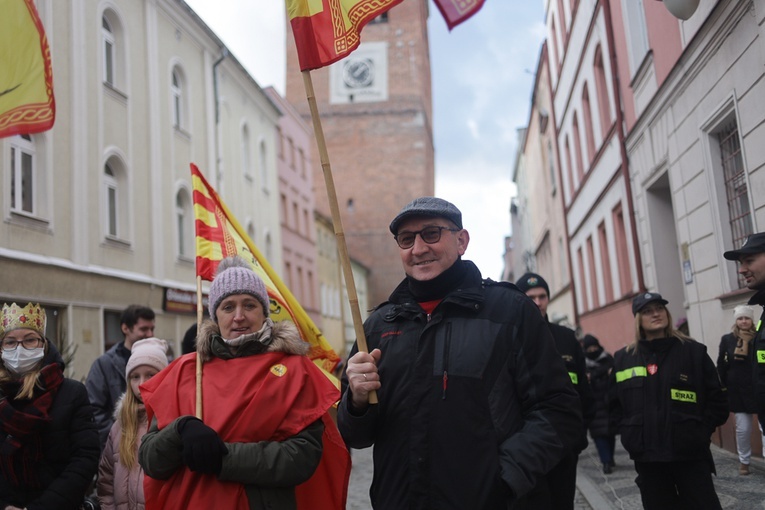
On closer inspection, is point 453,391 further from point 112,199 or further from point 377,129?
point 377,129

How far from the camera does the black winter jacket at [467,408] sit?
9.45ft

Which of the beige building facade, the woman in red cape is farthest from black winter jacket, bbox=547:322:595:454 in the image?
the beige building facade

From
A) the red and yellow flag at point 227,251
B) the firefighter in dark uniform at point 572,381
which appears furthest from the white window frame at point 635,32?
the red and yellow flag at point 227,251

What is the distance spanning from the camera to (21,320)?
4.58 m

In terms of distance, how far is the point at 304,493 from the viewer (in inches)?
148

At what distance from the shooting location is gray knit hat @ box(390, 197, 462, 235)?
3.19m

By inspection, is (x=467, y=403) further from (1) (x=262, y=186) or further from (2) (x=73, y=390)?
(1) (x=262, y=186)

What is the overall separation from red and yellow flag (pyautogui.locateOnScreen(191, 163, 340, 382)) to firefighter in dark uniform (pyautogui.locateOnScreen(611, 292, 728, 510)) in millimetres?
2239

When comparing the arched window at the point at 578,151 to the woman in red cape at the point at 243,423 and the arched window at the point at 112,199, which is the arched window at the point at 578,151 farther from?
the woman in red cape at the point at 243,423

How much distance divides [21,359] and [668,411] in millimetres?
4044

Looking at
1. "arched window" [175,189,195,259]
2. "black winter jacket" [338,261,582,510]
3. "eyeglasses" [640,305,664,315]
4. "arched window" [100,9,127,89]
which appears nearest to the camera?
"black winter jacket" [338,261,582,510]

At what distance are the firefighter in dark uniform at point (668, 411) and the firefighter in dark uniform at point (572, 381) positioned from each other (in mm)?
418

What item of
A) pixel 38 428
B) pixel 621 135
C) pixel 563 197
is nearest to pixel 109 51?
pixel 621 135

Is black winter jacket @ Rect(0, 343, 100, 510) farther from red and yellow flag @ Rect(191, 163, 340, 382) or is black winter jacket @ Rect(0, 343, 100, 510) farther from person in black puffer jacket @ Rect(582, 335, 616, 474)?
person in black puffer jacket @ Rect(582, 335, 616, 474)
